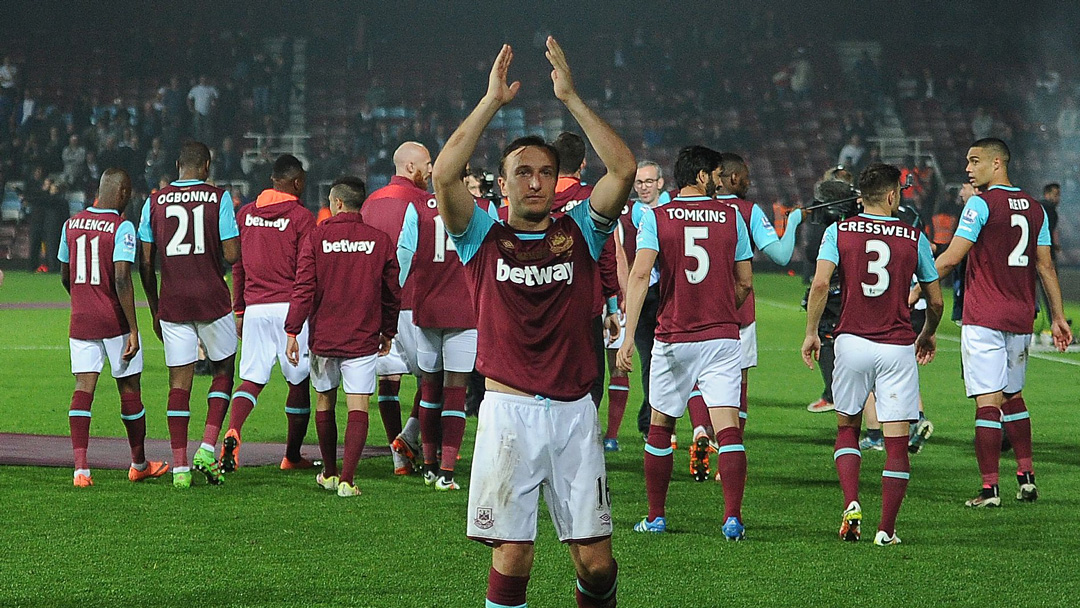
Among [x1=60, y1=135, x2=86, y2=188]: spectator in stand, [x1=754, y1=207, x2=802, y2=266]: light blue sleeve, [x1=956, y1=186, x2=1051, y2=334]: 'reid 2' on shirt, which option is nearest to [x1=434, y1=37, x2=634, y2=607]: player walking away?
[x1=754, y1=207, x2=802, y2=266]: light blue sleeve

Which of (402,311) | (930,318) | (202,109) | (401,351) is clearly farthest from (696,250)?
(202,109)

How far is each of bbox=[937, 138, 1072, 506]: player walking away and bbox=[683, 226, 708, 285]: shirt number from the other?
1618 millimetres

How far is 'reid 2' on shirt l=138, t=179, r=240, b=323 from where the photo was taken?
7719 mm

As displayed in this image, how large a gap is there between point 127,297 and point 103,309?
28 centimetres

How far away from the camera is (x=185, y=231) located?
25.4 feet

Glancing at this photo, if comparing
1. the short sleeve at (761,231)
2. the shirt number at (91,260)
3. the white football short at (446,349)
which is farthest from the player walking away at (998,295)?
the shirt number at (91,260)

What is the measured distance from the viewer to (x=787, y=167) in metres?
34.2

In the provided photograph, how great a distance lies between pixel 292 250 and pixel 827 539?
3.90 m

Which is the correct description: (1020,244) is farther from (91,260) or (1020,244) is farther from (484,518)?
(91,260)

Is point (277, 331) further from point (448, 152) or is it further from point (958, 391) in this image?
point (958, 391)

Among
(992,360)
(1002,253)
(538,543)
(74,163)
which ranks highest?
(74,163)

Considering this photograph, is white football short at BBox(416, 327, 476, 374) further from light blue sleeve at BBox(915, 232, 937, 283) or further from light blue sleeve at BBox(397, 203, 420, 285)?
light blue sleeve at BBox(915, 232, 937, 283)

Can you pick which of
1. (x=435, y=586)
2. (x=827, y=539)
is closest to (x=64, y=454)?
(x=435, y=586)

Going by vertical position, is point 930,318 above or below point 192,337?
above
